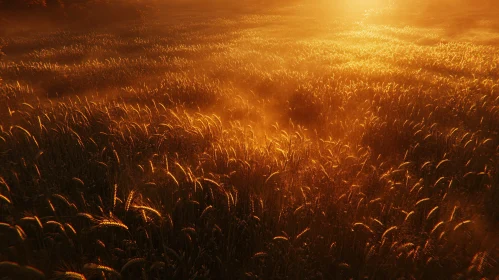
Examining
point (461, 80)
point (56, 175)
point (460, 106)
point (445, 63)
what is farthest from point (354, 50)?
point (56, 175)

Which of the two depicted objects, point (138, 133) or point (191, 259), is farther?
point (138, 133)

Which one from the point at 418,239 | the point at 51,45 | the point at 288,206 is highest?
the point at 51,45

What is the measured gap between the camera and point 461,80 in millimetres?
7703

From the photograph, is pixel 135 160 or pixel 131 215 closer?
pixel 131 215

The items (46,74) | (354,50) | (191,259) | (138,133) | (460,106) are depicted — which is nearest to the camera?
(191,259)

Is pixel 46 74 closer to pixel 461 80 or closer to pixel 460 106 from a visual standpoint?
pixel 460 106

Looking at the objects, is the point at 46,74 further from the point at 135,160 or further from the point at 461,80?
the point at 461,80

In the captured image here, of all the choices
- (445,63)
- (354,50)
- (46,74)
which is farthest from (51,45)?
(445,63)

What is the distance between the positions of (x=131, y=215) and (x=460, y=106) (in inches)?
217

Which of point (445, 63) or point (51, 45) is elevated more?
point (51, 45)

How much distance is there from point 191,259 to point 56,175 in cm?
162

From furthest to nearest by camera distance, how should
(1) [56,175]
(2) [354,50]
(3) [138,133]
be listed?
(2) [354,50]
(3) [138,133]
(1) [56,175]

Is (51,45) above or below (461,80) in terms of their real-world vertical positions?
above

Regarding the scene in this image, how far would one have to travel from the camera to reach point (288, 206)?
2.29 metres
